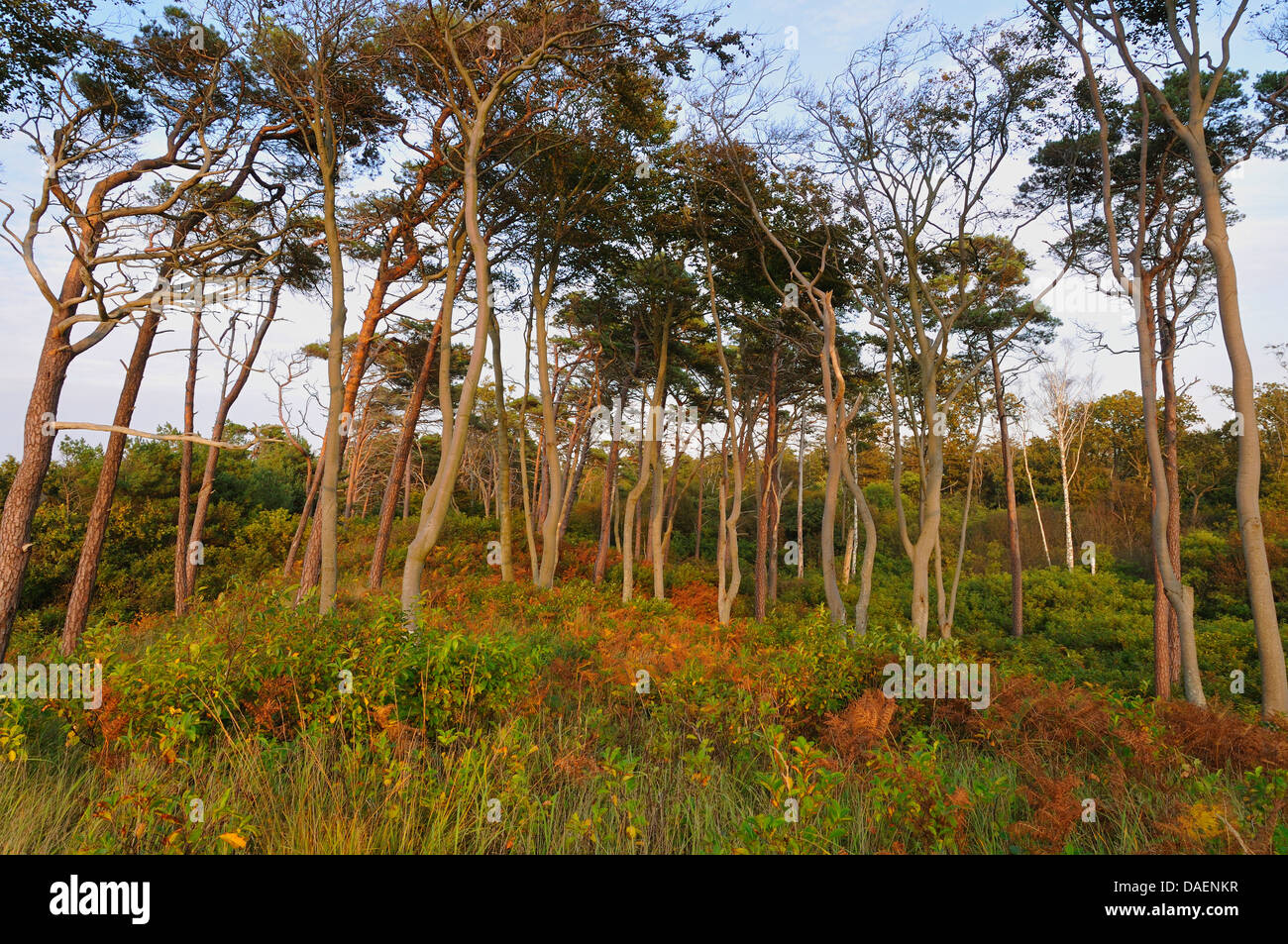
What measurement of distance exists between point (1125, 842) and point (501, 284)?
1520 centimetres

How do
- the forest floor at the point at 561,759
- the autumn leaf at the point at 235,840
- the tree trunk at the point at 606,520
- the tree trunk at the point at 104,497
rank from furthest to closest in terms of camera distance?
1. the tree trunk at the point at 606,520
2. the tree trunk at the point at 104,497
3. the forest floor at the point at 561,759
4. the autumn leaf at the point at 235,840

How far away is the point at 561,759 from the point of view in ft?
11.7

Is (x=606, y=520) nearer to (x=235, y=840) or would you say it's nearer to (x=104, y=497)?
(x=104, y=497)

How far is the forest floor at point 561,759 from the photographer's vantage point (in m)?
2.82

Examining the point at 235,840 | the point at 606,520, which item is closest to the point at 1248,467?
the point at 235,840

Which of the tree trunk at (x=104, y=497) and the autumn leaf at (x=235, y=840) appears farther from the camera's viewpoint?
the tree trunk at (x=104, y=497)

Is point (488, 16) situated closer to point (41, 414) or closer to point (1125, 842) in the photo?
point (41, 414)

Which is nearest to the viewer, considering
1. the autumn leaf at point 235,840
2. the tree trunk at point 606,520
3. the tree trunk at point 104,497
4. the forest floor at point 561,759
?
the autumn leaf at point 235,840

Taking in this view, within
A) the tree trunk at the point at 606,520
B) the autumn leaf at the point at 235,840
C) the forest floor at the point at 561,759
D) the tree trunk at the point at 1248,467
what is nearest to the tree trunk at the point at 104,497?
the forest floor at the point at 561,759

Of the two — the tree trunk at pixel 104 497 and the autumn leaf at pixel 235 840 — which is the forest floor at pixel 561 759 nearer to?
the autumn leaf at pixel 235 840

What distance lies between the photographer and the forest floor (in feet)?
9.27

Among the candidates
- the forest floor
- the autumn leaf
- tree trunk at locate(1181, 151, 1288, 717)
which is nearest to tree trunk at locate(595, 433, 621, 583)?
the forest floor

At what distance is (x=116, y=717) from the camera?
361 centimetres
